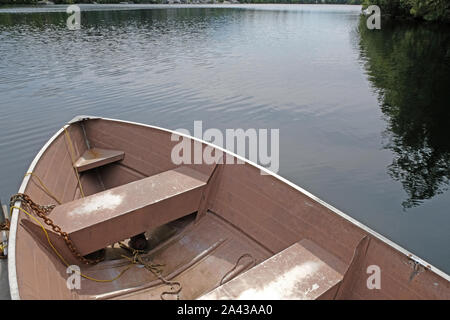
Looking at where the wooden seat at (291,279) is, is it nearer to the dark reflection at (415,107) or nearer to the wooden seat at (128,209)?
the wooden seat at (128,209)

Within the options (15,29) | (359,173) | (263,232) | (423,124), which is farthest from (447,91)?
(15,29)

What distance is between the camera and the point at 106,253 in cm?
520

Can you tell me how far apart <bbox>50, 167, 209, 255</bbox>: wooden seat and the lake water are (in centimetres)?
421

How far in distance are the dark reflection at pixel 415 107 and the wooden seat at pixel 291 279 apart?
5.00 metres

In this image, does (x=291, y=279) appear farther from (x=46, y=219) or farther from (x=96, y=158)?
(x=96, y=158)

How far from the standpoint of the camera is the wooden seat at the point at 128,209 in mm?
4531

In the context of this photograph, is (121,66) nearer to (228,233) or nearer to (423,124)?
(423,124)

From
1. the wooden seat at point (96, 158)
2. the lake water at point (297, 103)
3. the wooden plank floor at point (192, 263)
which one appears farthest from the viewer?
the lake water at point (297, 103)

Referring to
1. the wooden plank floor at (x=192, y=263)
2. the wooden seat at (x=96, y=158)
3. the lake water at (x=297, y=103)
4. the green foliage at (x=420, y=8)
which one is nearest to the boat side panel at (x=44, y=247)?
the wooden seat at (x=96, y=158)

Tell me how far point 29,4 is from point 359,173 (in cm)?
8434

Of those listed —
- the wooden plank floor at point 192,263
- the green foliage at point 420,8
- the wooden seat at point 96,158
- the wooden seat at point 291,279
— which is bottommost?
the wooden plank floor at point 192,263

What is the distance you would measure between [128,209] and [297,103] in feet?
38.1

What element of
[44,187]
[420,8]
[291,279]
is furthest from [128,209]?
[420,8]

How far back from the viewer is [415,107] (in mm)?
14500
